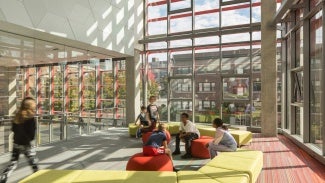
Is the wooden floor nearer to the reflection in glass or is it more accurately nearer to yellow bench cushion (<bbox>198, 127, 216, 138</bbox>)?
yellow bench cushion (<bbox>198, 127, 216, 138</bbox>)

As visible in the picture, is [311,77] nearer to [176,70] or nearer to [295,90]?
[295,90]

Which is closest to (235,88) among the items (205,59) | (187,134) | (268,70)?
(268,70)

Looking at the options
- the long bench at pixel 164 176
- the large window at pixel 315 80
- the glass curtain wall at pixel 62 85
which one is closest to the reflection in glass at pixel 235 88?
the large window at pixel 315 80

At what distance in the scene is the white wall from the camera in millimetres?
6854

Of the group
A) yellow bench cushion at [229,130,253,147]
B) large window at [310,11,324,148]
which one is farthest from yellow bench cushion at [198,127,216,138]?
large window at [310,11,324,148]

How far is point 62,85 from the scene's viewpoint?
Answer: 14.9 meters

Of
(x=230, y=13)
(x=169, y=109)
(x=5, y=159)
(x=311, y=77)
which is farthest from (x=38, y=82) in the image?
(x=311, y=77)

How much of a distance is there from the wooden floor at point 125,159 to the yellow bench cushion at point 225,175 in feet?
3.70

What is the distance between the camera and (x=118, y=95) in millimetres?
13102

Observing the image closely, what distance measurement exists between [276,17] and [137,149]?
6.46 meters

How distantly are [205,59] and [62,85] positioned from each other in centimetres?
834

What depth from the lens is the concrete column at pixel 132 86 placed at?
12.3 meters

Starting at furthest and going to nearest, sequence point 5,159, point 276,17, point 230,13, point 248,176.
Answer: point 230,13
point 276,17
point 5,159
point 248,176

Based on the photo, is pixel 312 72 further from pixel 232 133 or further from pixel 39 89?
pixel 39 89
